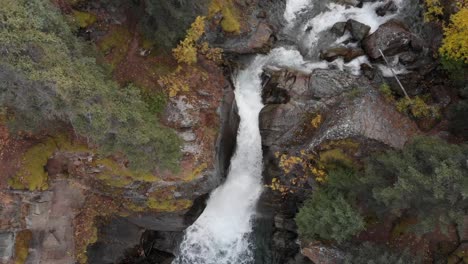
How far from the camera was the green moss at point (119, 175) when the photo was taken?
17.9 metres

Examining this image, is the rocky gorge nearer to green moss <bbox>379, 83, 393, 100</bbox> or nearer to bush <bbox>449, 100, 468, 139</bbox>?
green moss <bbox>379, 83, 393, 100</bbox>

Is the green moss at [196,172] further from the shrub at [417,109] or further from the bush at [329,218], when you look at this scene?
the shrub at [417,109]

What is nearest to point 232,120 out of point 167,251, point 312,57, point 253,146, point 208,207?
point 253,146

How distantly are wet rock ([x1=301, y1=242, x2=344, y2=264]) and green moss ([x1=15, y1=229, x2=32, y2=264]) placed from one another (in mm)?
13378

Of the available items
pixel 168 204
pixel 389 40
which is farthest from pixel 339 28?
pixel 168 204

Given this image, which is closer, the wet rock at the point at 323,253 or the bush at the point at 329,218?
the bush at the point at 329,218

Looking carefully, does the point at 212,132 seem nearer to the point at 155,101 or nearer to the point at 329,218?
the point at 155,101

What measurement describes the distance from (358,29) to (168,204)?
50.9 feet

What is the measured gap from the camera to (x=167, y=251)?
22.5 m

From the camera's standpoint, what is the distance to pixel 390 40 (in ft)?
74.7

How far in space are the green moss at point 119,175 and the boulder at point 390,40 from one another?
1496 cm

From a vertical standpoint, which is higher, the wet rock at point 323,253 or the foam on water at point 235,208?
the foam on water at point 235,208

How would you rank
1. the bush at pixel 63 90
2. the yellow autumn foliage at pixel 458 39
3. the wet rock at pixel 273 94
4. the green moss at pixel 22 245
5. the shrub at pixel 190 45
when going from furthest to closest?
the wet rock at pixel 273 94, the green moss at pixel 22 245, the yellow autumn foliage at pixel 458 39, the shrub at pixel 190 45, the bush at pixel 63 90

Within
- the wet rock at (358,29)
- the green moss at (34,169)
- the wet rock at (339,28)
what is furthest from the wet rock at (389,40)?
the green moss at (34,169)
